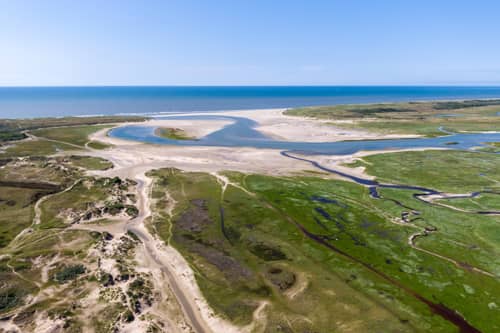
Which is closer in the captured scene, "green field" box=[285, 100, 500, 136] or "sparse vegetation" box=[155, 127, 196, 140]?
"sparse vegetation" box=[155, 127, 196, 140]

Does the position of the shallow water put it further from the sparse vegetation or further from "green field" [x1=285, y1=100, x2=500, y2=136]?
"green field" [x1=285, y1=100, x2=500, y2=136]

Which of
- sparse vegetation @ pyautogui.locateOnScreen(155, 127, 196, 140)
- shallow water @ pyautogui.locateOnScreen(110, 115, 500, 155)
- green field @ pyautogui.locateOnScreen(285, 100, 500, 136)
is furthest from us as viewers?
green field @ pyautogui.locateOnScreen(285, 100, 500, 136)

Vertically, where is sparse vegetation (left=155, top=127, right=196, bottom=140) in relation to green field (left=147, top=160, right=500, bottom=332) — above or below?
above

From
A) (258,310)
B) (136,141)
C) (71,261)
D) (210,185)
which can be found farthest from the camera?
(136,141)

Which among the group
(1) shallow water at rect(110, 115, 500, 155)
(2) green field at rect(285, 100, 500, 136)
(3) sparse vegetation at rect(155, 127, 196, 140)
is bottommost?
(1) shallow water at rect(110, 115, 500, 155)

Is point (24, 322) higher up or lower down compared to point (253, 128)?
lower down

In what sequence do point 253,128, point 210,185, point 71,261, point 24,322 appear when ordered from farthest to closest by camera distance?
point 253,128 < point 210,185 < point 71,261 < point 24,322

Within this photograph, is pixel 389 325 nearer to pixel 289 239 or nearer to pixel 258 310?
pixel 258 310

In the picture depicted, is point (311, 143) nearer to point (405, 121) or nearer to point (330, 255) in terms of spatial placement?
point (330, 255)

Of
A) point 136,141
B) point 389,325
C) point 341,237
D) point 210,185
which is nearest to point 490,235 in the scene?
point 341,237

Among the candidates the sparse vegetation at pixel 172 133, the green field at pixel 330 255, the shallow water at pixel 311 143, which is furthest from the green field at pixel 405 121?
the green field at pixel 330 255

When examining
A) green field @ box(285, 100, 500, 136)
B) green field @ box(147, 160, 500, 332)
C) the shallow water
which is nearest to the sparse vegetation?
the shallow water
